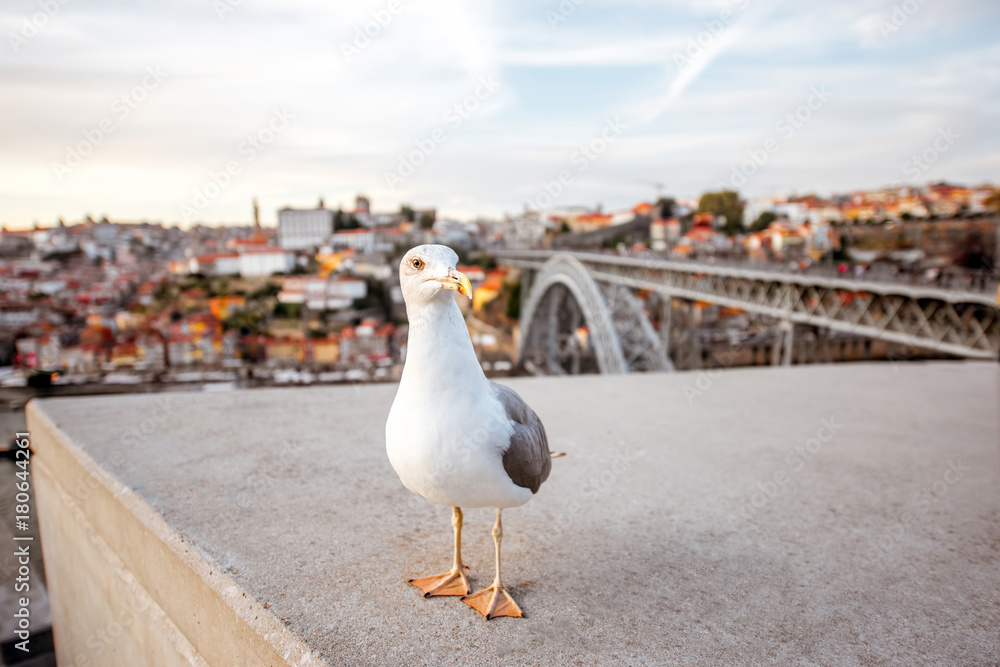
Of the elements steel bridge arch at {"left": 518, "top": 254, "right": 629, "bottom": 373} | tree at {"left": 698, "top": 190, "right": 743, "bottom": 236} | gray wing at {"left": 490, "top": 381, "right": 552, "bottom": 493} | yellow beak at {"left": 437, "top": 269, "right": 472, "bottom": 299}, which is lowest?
steel bridge arch at {"left": 518, "top": 254, "right": 629, "bottom": 373}

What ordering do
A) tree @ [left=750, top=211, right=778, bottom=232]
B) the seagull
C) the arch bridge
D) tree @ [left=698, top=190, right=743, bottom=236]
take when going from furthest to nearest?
tree @ [left=698, top=190, right=743, bottom=236] → tree @ [left=750, top=211, right=778, bottom=232] → the arch bridge → the seagull

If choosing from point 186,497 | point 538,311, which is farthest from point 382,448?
point 538,311

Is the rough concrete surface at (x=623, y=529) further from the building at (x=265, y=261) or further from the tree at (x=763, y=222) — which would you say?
the tree at (x=763, y=222)

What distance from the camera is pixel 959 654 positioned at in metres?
1.25

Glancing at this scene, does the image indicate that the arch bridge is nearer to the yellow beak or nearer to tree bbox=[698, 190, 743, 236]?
tree bbox=[698, 190, 743, 236]

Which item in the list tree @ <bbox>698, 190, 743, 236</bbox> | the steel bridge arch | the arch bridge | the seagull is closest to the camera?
the seagull

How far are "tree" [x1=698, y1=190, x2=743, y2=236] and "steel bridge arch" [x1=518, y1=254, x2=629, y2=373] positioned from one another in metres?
8.83

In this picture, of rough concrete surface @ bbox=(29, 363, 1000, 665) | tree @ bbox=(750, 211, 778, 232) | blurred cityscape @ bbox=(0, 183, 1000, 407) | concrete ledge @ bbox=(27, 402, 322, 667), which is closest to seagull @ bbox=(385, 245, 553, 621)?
rough concrete surface @ bbox=(29, 363, 1000, 665)

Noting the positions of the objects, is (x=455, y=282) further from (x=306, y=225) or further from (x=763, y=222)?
(x=763, y=222)

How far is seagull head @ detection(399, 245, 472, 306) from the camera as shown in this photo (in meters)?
1.14

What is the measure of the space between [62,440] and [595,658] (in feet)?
8.02

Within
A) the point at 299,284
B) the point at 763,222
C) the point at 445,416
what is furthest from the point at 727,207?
the point at 445,416

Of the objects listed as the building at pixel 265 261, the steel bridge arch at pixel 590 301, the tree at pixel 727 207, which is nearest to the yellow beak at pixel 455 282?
the steel bridge arch at pixel 590 301

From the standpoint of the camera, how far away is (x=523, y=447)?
1.33 meters
